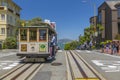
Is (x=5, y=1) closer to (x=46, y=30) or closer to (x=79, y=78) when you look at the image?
(x=46, y=30)

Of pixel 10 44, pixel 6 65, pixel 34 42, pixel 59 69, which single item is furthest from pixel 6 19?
pixel 59 69

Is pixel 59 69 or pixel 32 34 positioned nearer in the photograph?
pixel 59 69

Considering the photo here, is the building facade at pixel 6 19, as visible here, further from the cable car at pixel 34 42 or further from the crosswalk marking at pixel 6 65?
the crosswalk marking at pixel 6 65

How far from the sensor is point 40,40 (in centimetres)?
2152

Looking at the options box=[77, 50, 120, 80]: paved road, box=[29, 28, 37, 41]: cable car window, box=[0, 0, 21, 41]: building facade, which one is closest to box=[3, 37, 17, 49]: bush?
box=[0, 0, 21, 41]: building facade

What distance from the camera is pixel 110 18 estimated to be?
A: 2795 inches

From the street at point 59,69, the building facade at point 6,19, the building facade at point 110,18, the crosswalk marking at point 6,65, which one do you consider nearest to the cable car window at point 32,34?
the street at point 59,69

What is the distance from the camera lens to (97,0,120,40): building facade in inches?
2734

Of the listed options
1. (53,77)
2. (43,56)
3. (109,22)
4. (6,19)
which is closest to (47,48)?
(43,56)

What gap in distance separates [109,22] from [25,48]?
2088 inches

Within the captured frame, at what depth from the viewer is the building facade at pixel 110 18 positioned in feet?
228

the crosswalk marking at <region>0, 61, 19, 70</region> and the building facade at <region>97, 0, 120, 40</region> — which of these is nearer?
the crosswalk marking at <region>0, 61, 19, 70</region>

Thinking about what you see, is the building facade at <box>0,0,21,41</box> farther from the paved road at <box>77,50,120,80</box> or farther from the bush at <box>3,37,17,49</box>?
the paved road at <box>77,50,120,80</box>

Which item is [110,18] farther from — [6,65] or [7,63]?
[6,65]
